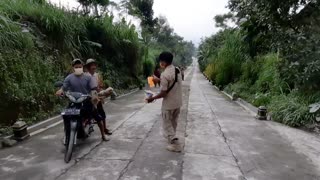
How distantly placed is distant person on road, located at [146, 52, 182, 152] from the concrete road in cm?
Answer: 30

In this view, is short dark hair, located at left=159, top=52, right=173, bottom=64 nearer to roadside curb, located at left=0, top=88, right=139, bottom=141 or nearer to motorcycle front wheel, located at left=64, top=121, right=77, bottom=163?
motorcycle front wheel, located at left=64, top=121, right=77, bottom=163

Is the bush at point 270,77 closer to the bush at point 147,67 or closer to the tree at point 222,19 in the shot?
the bush at point 147,67

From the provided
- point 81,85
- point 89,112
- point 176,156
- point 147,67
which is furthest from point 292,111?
point 147,67

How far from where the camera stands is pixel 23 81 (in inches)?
317

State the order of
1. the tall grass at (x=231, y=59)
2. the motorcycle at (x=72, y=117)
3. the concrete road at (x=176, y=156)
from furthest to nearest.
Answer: the tall grass at (x=231, y=59)
the motorcycle at (x=72, y=117)
the concrete road at (x=176, y=156)

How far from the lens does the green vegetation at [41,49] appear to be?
7610 millimetres

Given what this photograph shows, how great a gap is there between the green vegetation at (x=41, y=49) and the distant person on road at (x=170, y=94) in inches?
144

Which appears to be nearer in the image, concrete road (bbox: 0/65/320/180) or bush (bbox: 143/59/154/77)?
concrete road (bbox: 0/65/320/180)

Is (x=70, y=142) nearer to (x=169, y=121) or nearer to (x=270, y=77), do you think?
(x=169, y=121)

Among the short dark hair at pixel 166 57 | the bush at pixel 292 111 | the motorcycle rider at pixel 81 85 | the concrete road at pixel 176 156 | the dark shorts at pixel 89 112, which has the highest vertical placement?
the short dark hair at pixel 166 57

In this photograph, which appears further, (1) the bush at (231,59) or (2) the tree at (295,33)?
(1) the bush at (231,59)

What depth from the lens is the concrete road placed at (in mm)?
4688

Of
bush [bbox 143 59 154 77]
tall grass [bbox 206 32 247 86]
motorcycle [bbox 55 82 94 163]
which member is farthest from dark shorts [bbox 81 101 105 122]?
bush [bbox 143 59 154 77]

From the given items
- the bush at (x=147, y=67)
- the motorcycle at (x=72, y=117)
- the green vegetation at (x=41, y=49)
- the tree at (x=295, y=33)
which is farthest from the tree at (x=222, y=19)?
the motorcycle at (x=72, y=117)
